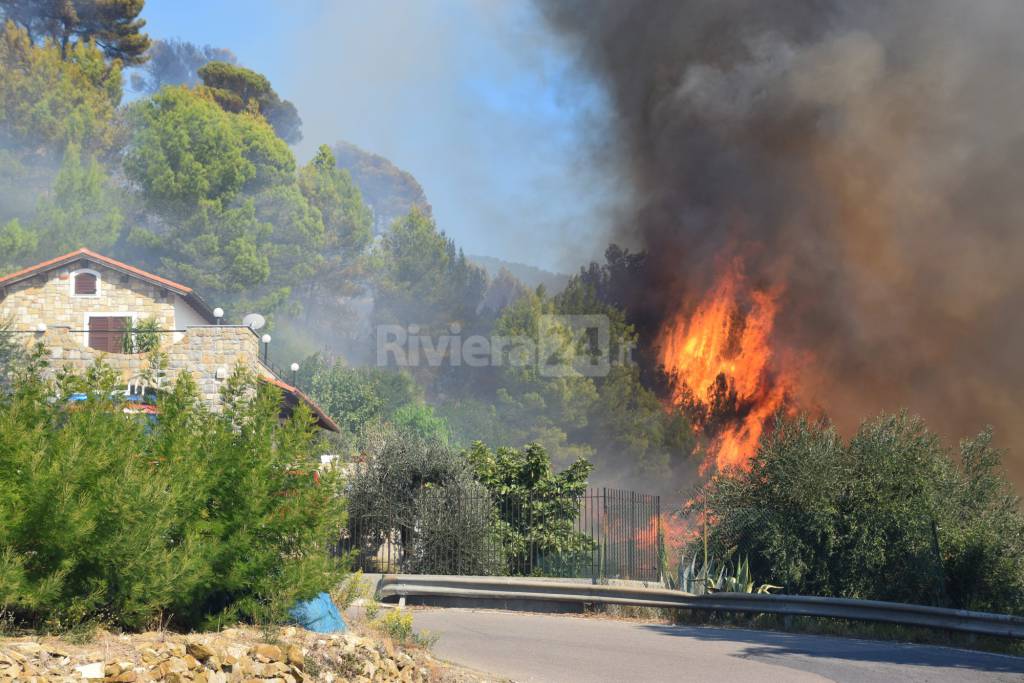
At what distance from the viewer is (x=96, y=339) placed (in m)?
46.4

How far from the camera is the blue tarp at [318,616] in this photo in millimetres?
11047

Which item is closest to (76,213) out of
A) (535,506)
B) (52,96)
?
(52,96)

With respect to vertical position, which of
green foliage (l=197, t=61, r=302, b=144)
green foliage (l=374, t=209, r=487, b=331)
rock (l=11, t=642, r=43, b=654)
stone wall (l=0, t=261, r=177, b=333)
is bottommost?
rock (l=11, t=642, r=43, b=654)

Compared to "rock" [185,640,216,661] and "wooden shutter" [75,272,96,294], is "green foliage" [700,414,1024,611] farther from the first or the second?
"wooden shutter" [75,272,96,294]

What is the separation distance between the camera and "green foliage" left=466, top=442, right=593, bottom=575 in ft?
80.7

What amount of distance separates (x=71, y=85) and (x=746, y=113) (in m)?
45.7

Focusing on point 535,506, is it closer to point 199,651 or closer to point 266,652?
point 266,652

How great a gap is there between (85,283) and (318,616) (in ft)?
129

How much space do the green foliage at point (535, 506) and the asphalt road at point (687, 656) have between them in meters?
6.88

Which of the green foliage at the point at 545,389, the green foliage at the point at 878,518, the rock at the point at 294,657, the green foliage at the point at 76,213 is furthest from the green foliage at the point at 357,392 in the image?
the rock at the point at 294,657

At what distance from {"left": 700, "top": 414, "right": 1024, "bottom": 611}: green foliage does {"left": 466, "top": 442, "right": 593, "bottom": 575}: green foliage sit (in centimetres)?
499

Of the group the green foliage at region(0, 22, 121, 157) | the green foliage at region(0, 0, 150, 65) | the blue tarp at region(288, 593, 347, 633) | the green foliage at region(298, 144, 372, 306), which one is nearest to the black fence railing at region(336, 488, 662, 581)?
the blue tarp at region(288, 593, 347, 633)

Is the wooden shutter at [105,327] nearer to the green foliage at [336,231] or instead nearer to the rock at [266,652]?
the rock at [266,652]

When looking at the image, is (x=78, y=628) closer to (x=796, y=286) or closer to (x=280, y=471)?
(x=280, y=471)
